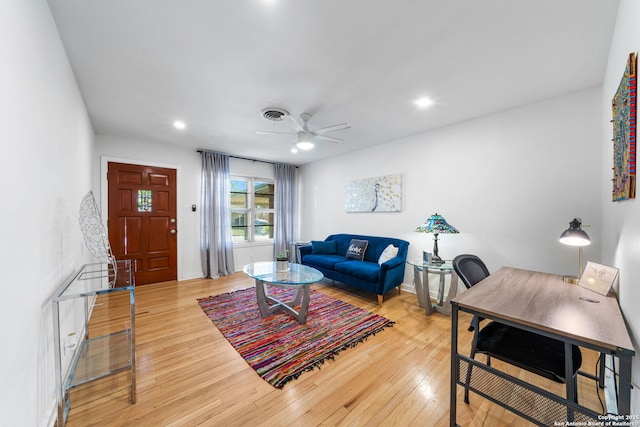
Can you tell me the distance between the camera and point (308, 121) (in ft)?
10.4

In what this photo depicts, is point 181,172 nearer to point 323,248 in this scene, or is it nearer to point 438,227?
point 323,248

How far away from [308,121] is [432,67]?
155cm

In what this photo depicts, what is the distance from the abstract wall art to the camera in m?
4.01

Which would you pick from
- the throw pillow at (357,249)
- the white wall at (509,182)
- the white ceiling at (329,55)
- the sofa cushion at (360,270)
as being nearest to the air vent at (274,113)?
the white ceiling at (329,55)

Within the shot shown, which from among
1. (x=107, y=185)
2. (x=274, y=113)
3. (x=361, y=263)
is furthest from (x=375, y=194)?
(x=107, y=185)

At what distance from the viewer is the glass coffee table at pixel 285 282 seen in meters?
2.68

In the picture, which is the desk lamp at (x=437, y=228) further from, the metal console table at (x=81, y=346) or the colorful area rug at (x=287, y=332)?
the metal console table at (x=81, y=346)

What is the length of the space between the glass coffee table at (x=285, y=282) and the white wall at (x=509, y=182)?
181cm

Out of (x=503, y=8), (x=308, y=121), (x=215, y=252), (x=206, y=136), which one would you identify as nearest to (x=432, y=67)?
(x=503, y=8)

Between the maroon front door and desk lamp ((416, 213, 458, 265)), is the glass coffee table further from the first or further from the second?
the maroon front door

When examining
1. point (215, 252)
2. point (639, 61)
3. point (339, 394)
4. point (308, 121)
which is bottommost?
point (339, 394)

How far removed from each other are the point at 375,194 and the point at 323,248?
1352 mm

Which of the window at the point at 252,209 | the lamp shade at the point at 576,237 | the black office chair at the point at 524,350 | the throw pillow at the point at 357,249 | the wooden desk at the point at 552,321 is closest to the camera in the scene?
the wooden desk at the point at 552,321

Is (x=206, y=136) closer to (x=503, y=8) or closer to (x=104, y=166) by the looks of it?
(x=104, y=166)
